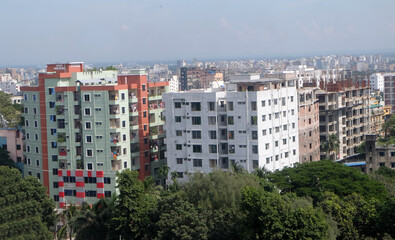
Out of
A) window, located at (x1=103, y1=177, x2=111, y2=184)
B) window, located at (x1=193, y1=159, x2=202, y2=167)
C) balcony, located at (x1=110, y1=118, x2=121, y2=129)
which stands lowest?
window, located at (x1=103, y1=177, x2=111, y2=184)

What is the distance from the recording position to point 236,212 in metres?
21.5

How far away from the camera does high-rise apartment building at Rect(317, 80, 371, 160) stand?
1533 inches

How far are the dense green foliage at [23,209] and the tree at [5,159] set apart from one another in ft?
23.4

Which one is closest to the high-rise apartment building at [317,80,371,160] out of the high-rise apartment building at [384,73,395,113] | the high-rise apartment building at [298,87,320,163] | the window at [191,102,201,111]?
the high-rise apartment building at [298,87,320,163]

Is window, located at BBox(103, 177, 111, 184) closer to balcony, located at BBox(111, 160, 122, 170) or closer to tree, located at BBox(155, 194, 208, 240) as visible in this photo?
balcony, located at BBox(111, 160, 122, 170)

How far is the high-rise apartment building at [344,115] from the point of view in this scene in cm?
3894

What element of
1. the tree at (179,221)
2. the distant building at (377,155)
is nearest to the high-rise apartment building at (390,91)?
the distant building at (377,155)

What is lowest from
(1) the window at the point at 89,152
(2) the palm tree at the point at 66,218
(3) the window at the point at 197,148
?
(2) the palm tree at the point at 66,218

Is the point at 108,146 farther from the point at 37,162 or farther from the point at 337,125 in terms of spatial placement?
the point at 337,125

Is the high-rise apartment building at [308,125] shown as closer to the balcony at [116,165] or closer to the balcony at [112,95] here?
the balcony at [116,165]

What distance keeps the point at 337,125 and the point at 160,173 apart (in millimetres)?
13529

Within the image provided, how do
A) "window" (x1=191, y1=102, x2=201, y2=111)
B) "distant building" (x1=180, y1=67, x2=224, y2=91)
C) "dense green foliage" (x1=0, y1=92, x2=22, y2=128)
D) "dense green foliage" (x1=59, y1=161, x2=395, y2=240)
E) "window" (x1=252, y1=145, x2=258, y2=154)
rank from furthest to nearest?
"distant building" (x1=180, y1=67, x2=224, y2=91) → "dense green foliage" (x1=0, y1=92, x2=22, y2=128) → "window" (x1=191, y1=102, x2=201, y2=111) → "window" (x1=252, y1=145, x2=258, y2=154) → "dense green foliage" (x1=59, y1=161, x2=395, y2=240)

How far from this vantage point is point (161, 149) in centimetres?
3356

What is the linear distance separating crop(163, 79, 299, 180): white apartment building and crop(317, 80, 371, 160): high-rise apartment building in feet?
25.0
